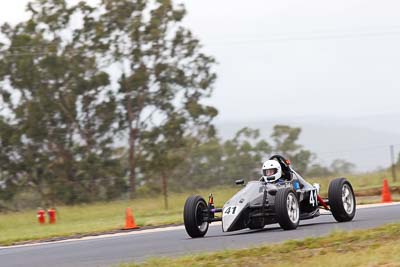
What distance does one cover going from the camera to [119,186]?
129 feet

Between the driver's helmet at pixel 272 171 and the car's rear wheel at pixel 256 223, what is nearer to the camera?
the car's rear wheel at pixel 256 223

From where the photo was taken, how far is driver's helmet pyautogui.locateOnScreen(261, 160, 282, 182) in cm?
1733

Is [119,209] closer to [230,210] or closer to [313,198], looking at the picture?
[313,198]

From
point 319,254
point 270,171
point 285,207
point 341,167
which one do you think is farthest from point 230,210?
point 341,167

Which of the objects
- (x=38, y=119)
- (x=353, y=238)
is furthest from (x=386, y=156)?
(x=353, y=238)

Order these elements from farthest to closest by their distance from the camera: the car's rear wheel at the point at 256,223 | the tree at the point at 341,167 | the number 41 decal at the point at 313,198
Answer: the tree at the point at 341,167
the number 41 decal at the point at 313,198
the car's rear wheel at the point at 256,223

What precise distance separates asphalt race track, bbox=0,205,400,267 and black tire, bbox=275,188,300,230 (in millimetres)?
180

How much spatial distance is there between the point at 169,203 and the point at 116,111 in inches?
573

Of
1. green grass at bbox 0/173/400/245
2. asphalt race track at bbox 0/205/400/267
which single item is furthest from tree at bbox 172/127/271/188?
asphalt race track at bbox 0/205/400/267

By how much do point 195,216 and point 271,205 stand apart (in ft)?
4.69

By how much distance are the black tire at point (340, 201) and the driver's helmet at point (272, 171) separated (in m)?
1.15

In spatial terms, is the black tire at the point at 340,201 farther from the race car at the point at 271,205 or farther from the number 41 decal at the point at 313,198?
the number 41 decal at the point at 313,198

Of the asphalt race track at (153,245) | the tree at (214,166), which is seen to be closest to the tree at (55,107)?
the tree at (214,166)

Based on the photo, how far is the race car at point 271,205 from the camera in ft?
54.0
